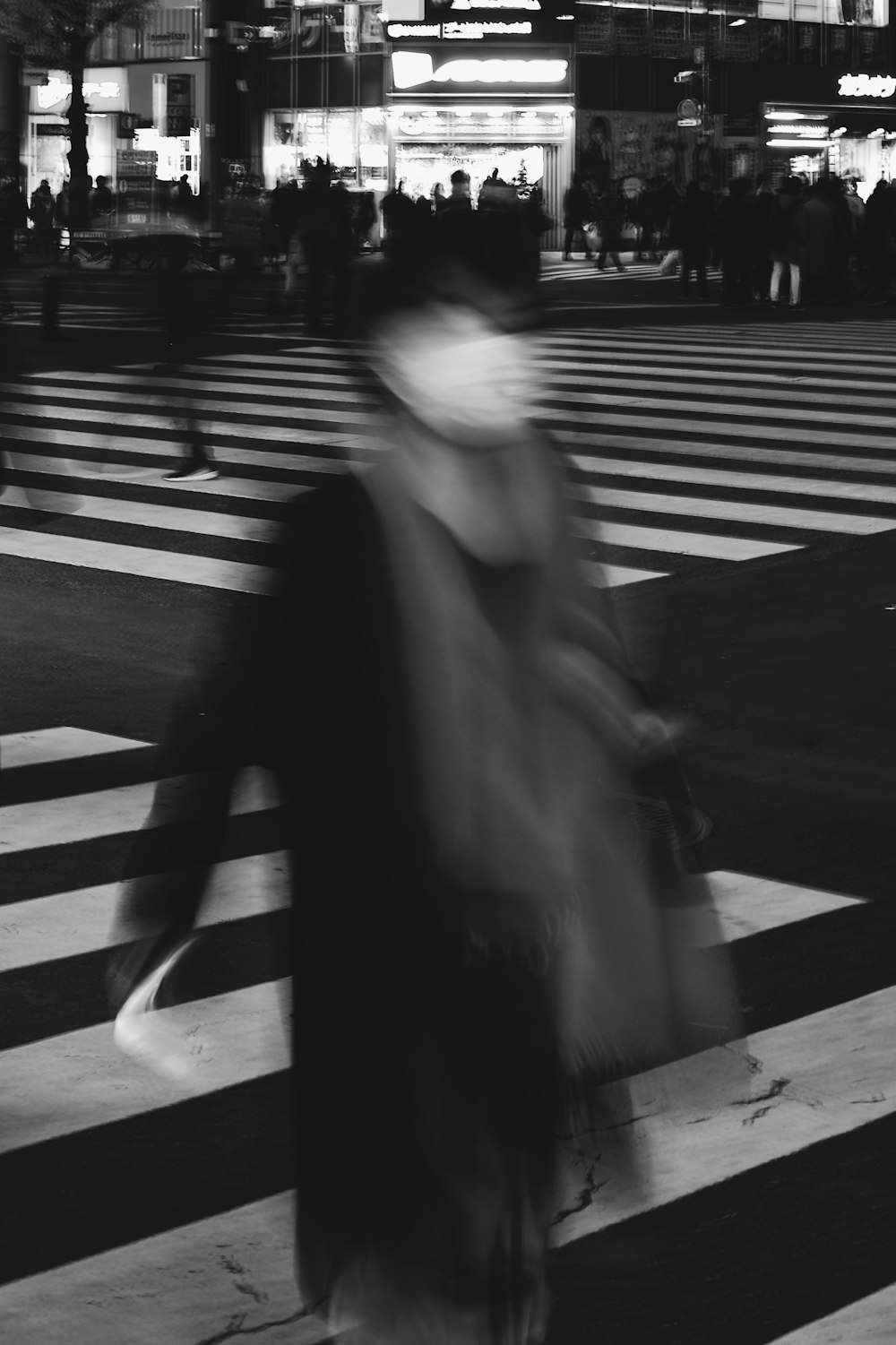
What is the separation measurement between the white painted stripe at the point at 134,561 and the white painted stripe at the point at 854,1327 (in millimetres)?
6378

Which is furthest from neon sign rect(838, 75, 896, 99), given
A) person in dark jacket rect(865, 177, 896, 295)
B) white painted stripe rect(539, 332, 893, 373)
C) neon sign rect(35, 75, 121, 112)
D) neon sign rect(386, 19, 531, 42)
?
white painted stripe rect(539, 332, 893, 373)

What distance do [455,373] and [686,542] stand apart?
8.19 meters

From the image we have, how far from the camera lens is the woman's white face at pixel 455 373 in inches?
108

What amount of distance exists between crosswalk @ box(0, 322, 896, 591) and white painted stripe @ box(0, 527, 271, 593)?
0.07 ft

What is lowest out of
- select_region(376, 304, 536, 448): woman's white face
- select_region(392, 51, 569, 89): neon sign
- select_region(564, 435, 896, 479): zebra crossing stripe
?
select_region(564, 435, 896, 479): zebra crossing stripe

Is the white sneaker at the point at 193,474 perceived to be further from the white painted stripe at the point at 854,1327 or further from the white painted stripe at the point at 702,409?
the white painted stripe at the point at 854,1327

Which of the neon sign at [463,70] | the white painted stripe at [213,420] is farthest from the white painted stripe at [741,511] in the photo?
the neon sign at [463,70]

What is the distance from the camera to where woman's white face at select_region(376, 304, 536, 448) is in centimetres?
275

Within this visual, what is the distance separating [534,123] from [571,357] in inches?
1256

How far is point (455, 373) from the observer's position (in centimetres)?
276

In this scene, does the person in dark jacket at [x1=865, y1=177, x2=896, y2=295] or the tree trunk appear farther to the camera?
the tree trunk

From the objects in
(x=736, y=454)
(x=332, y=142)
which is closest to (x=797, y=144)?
(x=332, y=142)

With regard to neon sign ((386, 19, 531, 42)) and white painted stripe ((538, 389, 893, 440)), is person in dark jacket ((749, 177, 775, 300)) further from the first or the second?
neon sign ((386, 19, 531, 42))

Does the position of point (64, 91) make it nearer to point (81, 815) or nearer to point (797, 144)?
point (797, 144)
